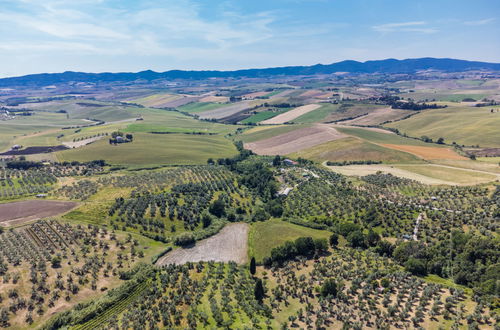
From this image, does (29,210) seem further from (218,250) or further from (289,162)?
(289,162)

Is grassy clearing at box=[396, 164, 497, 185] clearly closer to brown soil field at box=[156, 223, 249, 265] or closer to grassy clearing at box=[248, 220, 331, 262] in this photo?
grassy clearing at box=[248, 220, 331, 262]

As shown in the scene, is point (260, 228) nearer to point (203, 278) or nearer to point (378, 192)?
point (203, 278)

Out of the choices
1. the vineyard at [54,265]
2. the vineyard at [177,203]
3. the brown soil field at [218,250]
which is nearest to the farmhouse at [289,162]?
the vineyard at [177,203]

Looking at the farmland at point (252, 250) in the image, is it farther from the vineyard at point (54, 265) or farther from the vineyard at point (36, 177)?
the vineyard at point (36, 177)

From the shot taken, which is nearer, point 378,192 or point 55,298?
point 55,298

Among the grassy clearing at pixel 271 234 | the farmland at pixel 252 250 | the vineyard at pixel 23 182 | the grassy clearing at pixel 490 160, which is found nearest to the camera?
the farmland at pixel 252 250

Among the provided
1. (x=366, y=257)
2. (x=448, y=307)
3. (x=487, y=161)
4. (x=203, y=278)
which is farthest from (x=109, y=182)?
(x=487, y=161)

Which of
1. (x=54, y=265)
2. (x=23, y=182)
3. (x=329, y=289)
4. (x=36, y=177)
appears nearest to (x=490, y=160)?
(x=329, y=289)
